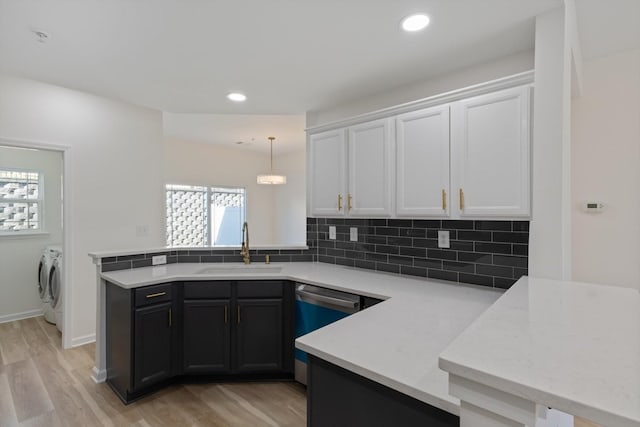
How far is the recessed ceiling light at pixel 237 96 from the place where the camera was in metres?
3.09

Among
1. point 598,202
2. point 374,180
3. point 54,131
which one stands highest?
point 54,131

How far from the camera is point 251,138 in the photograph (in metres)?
5.71

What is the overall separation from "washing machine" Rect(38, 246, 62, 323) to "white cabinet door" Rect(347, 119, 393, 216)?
3.71 m

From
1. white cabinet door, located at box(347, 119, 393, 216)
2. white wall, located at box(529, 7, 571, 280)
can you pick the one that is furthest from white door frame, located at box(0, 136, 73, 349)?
white wall, located at box(529, 7, 571, 280)

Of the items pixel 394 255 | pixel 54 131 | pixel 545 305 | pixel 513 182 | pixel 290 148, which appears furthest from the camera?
pixel 290 148

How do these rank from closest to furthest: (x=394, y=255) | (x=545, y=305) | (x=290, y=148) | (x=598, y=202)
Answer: (x=545, y=305) < (x=598, y=202) < (x=394, y=255) < (x=290, y=148)

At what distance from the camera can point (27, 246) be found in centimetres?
424

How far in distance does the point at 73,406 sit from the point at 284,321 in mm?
1591

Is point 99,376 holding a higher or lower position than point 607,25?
lower

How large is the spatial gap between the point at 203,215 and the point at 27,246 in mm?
2729

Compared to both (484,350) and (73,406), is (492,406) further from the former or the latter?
(73,406)

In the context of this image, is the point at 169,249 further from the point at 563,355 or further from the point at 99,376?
the point at 563,355

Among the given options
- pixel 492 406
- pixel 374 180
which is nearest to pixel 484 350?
pixel 492 406

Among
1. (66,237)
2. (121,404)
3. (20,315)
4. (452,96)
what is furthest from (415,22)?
(20,315)
